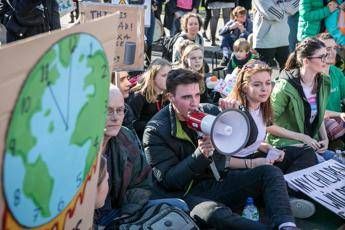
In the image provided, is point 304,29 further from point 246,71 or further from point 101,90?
point 101,90

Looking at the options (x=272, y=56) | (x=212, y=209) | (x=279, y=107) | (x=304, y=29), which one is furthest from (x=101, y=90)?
(x=272, y=56)

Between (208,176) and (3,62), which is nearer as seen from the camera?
(3,62)

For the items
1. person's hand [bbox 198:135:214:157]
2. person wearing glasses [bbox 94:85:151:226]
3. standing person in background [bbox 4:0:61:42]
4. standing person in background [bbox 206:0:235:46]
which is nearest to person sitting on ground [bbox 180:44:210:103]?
standing person in background [bbox 4:0:61:42]

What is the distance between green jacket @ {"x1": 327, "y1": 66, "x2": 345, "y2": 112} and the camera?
4824 millimetres

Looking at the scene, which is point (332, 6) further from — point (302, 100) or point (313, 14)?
point (302, 100)

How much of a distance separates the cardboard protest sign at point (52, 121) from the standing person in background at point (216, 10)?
291 inches

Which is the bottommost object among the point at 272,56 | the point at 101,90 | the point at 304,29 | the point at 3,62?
the point at 272,56

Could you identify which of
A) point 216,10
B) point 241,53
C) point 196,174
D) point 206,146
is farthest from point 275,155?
point 216,10

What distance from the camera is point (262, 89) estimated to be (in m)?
3.81

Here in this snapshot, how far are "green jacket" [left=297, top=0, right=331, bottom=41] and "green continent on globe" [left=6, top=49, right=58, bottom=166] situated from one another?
494cm

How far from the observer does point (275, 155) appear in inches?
151

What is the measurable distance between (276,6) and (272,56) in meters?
0.59

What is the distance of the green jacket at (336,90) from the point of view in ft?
15.8

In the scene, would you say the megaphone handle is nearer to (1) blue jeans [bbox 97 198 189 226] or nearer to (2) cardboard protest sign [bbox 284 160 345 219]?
(1) blue jeans [bbox 97 198 189 226]
